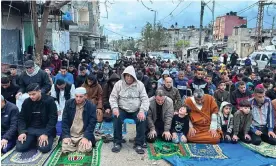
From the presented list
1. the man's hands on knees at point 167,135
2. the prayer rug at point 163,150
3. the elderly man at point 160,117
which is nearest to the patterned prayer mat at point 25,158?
the prayer rug at point 163,150

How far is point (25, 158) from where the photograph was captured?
4664mm

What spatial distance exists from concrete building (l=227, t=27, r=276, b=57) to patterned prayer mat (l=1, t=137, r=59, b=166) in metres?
33.2

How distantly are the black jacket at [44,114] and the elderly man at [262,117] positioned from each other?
3.93 m

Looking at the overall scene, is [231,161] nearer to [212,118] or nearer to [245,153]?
[245,153]

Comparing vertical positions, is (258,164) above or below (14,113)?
below

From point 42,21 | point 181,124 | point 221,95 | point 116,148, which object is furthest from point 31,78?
point 221,95

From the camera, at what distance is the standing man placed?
16.0ft

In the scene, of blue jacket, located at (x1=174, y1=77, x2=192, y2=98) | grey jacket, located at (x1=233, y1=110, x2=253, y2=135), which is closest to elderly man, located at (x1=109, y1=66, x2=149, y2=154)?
grey jacket, located at (x1=233, y1=110, x2=253, y2=135)

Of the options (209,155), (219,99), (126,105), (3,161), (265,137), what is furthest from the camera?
(219,99)

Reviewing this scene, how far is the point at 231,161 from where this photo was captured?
482cm

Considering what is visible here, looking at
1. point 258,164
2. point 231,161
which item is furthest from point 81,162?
point 258,164

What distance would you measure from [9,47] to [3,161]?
9.14 meters

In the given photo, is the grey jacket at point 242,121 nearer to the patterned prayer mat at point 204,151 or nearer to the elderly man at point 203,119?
the elderly man at point 203,119

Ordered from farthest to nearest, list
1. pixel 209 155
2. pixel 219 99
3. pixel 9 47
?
1. pixel 9 47
2. pixel 219 99
3. pixel 209 155
